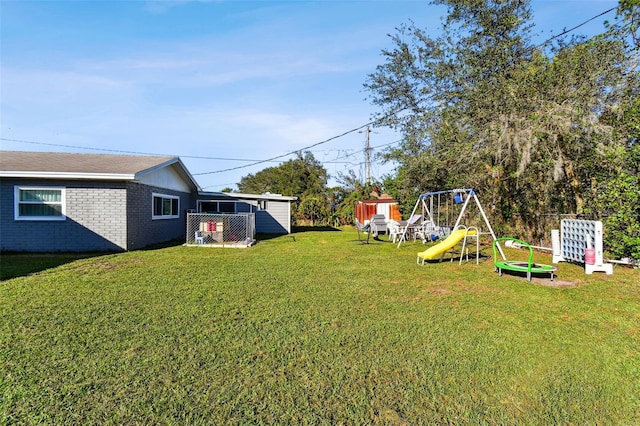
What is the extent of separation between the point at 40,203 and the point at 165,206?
159 inches

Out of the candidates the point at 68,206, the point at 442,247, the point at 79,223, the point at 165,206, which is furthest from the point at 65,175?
the point at 442,247

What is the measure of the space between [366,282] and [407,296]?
1.08 metres

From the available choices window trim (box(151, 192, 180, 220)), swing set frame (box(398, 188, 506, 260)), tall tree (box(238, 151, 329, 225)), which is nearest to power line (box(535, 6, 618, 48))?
swing set frame (box(398, 188, 506, 260))

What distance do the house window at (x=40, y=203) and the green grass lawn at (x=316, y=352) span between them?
4.58 m

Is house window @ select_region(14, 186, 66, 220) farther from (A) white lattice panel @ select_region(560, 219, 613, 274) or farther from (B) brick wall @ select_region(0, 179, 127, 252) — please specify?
(A) white lattice panel @ select_region(560, 219, 613, 274)

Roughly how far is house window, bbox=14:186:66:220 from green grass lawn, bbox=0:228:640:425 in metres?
4.58

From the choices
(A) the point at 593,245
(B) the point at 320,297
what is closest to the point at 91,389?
(B) the point at 320,297

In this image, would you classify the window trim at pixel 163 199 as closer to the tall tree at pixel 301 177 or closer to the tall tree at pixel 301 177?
the tall tree at pixel 301 177

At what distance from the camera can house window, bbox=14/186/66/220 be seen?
10000mm

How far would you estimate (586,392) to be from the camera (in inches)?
105

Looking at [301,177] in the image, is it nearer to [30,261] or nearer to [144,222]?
[144,222]

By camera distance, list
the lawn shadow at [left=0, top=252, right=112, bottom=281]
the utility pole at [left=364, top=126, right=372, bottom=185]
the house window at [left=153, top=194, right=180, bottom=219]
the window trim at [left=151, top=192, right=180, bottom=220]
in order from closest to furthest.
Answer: the lawn shadow at [left=0, top=252, right=112, bottom=281] → the window trim at [left=151, top=192, right=180, bottom=220] → the house window at [left=153, top=194, right=180, bottom=219] → the utility pole at [left=364, top=126, right=372, bottom=185]

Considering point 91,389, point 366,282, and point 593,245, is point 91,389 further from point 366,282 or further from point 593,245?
point 593,245

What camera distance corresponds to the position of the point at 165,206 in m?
13.5
